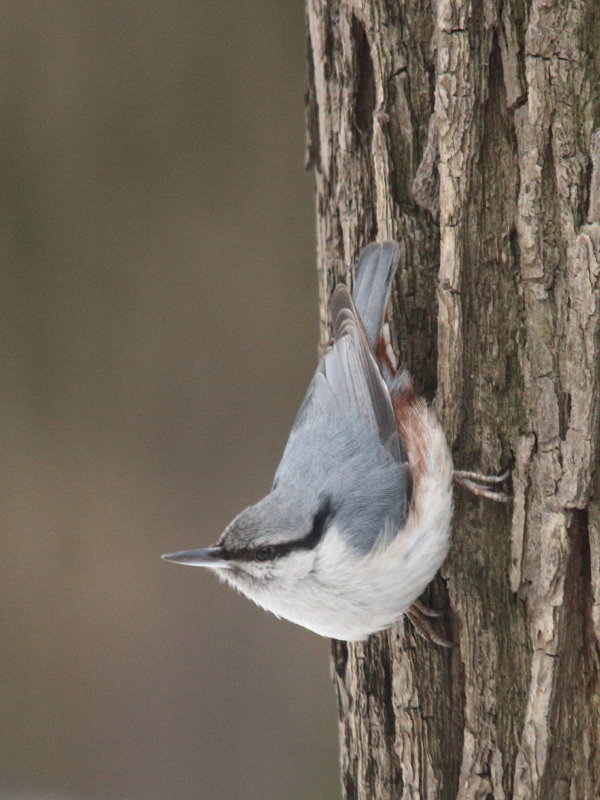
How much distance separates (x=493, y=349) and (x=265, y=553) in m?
0.74

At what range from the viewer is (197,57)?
4012mm

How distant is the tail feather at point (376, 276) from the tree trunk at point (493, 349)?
0.06 m

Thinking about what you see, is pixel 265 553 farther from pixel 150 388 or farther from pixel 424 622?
pixel 150 388

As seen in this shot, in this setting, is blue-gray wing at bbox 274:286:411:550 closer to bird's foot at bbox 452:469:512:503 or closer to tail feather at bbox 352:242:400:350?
tail feather at bbox 352:242:400:350

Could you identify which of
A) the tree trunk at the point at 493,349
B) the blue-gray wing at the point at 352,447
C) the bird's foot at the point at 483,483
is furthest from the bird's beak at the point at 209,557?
the bird's foot at the point at 483,483

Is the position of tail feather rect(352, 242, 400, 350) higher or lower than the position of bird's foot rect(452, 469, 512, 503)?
higher

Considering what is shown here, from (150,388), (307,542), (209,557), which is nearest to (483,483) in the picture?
(307,542)

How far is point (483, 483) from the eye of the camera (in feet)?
7.20

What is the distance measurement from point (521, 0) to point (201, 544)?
2809mm

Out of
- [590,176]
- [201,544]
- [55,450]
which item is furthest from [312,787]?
[590,176]

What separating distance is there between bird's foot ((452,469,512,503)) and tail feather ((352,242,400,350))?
48cm

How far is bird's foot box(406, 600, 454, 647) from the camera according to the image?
7.37ft

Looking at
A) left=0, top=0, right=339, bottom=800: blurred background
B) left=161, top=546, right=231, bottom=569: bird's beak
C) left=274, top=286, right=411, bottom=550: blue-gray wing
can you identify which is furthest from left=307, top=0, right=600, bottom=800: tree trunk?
left=0, top=0, right=339, bottom=800: blurred background

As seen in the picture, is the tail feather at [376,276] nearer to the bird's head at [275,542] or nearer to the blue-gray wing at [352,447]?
the blue-gray wing at [352,447]
